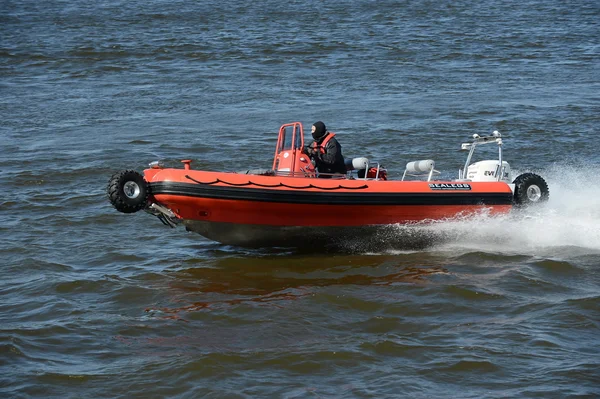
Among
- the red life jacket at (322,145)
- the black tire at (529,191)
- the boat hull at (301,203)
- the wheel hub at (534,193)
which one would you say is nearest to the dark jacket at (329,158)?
the red life jacket at (322,145)

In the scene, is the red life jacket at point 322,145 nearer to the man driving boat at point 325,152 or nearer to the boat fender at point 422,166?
the man driving boat at point 325,152

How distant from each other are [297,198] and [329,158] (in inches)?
29.2

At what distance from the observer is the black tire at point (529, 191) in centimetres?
897

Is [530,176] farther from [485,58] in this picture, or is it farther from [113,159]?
[485,58]

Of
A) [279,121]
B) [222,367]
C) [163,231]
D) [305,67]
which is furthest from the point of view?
[305,67]

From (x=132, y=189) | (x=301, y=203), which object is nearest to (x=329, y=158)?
(x=301, y=203)

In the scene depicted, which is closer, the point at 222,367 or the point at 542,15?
the point at 222,367

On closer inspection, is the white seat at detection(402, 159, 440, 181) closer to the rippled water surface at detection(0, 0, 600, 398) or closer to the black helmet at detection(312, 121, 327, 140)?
the rippled water surface at detection(0, 0, 600, 398)

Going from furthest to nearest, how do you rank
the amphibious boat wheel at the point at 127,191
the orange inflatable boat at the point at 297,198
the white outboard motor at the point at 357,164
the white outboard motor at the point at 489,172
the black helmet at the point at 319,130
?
the white outboard motor at the point at 489,172 < the white outboard motor at the point at 357,164 < the black helmet at the point at 319,130 < the orange inflatable boat at the point at 297,198 < the amphibious boat wheel at the point at 127,191

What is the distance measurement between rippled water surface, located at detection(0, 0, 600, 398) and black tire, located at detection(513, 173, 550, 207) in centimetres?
15

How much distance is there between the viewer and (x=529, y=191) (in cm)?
901

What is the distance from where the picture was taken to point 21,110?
16.0 metres

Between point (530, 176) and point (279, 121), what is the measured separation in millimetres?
6331

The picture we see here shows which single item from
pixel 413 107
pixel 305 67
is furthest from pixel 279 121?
pixel 305 67
